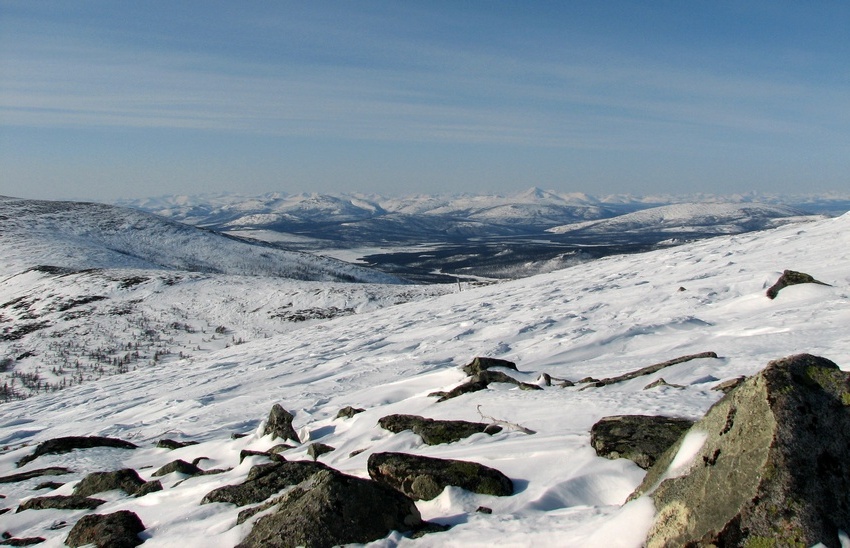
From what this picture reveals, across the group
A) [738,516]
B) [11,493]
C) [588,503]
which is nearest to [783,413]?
[738,516]

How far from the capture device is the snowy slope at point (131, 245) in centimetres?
7619

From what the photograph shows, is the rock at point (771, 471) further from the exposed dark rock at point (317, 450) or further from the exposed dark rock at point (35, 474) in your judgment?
the exposed dark rock at point (35, 474)

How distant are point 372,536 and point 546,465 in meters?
1.90

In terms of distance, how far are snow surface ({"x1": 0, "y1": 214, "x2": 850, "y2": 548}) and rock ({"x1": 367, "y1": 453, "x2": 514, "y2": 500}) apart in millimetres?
147

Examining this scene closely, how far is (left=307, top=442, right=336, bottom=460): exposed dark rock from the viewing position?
312 inches

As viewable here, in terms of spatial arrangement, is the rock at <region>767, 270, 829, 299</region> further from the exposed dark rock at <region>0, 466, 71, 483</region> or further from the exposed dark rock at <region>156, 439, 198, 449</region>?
the exposed dark rock at <region>0, 466, 71, 483</region>

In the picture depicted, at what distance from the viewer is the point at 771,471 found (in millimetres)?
3297

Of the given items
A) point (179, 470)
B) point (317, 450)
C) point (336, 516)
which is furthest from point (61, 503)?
point (336, 516)

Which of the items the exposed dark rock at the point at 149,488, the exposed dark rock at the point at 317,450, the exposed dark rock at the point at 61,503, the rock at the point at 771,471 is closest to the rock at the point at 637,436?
the rock at the point at 771,471

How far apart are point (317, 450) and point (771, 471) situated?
6.02 meters

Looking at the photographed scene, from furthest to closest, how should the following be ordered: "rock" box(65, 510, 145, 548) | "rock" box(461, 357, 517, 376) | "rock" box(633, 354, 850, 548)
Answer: "rock" box(461, 357, 517, 376)
"rock" box(65, 510, 145, 548)
"rock" box(633, 354, 850, 548)

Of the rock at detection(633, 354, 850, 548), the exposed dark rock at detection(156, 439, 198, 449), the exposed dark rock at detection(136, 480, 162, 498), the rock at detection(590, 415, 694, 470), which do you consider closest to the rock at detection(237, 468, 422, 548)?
the rock at detection(590, 415, 694, 470)

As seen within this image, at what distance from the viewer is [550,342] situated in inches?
564

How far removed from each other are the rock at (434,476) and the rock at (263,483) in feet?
2.20
